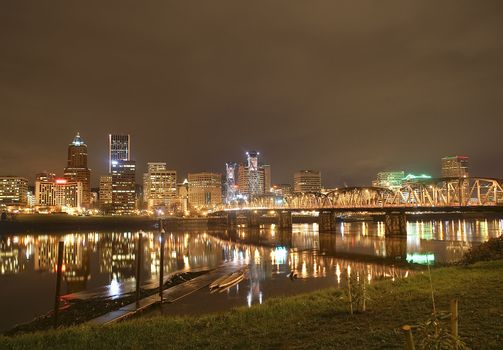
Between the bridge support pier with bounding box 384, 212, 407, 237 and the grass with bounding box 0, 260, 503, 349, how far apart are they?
8026 cm

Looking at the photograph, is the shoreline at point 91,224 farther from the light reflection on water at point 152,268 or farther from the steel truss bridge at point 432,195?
the light reflection on water at point 152,268

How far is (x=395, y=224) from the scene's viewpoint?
326ft

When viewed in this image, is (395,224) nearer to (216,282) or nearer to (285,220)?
(285,220)

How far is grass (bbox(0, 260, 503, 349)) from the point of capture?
513 inches

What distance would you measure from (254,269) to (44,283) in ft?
74.4

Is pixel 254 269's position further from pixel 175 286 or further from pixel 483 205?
pixel 483 205

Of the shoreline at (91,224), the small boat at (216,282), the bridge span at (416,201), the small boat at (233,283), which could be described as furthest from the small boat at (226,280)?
the shoreline at (91,224)

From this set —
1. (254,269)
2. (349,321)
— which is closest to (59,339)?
(349,321)

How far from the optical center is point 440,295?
757 inches

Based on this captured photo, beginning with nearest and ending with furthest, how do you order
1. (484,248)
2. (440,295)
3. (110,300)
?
(440,295), (110,300), (484,248)

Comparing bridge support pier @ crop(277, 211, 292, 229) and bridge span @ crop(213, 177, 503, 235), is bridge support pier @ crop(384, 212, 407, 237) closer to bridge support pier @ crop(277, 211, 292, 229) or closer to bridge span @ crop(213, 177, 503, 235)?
bridge span @ crop(213, 177, 503, 235)

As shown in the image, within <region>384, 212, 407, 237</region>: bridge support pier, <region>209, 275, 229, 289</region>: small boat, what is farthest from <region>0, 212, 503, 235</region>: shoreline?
<region>209, 275, 229, 289</region>: small boat

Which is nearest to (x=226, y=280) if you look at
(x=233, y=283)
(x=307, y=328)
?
(x=233, y=283)

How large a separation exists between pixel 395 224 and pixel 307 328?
3536 inches
